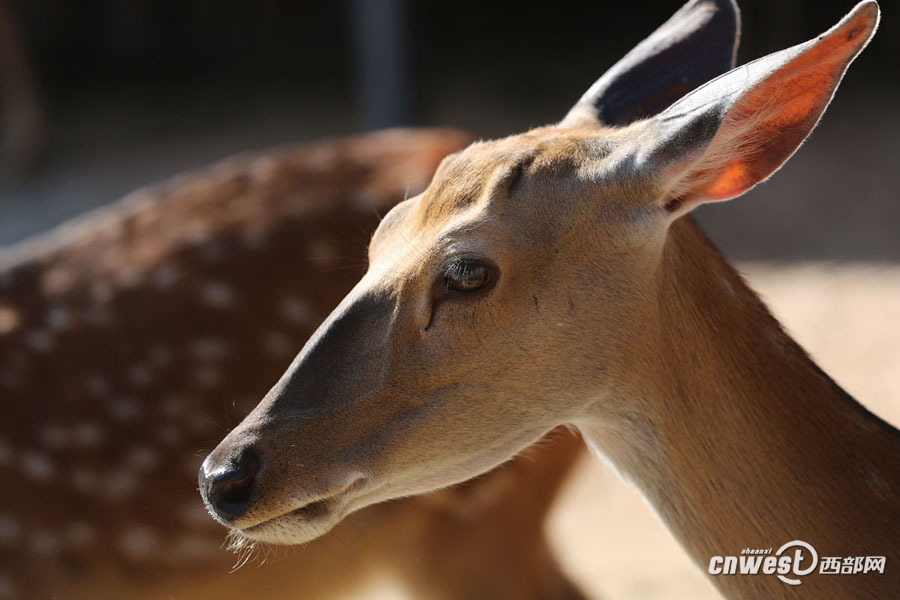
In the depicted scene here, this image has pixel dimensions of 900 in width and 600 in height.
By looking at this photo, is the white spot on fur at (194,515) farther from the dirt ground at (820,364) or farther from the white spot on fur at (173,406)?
the dirt ground at (820,364)

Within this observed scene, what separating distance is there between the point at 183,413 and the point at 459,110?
223 inches

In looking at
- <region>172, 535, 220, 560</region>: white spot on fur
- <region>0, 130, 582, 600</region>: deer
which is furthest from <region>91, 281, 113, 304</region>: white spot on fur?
<region>172, 535, 220, 560</region>: white spot on fur

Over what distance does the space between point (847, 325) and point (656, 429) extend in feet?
12.2

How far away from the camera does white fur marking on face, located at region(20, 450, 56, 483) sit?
114 inches

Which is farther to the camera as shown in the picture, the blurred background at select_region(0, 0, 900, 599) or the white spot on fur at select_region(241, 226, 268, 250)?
the blurred background at select_region(0, 0, 900, 599)

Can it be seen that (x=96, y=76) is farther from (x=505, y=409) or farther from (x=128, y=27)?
(x=505, y=409)

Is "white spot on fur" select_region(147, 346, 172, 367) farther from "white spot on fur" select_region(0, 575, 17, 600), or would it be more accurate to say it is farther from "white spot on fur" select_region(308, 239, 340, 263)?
"white spot on fur" select_region(0, 575, 17, 600)

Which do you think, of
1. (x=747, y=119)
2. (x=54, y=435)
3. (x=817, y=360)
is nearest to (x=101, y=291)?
(x=54, y=435)

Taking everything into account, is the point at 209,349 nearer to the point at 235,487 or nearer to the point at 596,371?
the point at 235,487

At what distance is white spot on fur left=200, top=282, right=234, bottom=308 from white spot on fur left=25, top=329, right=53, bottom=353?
0.44 m

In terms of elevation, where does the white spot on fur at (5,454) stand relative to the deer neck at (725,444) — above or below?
above

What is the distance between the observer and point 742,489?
71.1 inches

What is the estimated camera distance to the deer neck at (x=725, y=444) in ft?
5.91

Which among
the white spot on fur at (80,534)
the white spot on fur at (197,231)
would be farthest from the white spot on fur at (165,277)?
the white spot on fur at (80,534)
